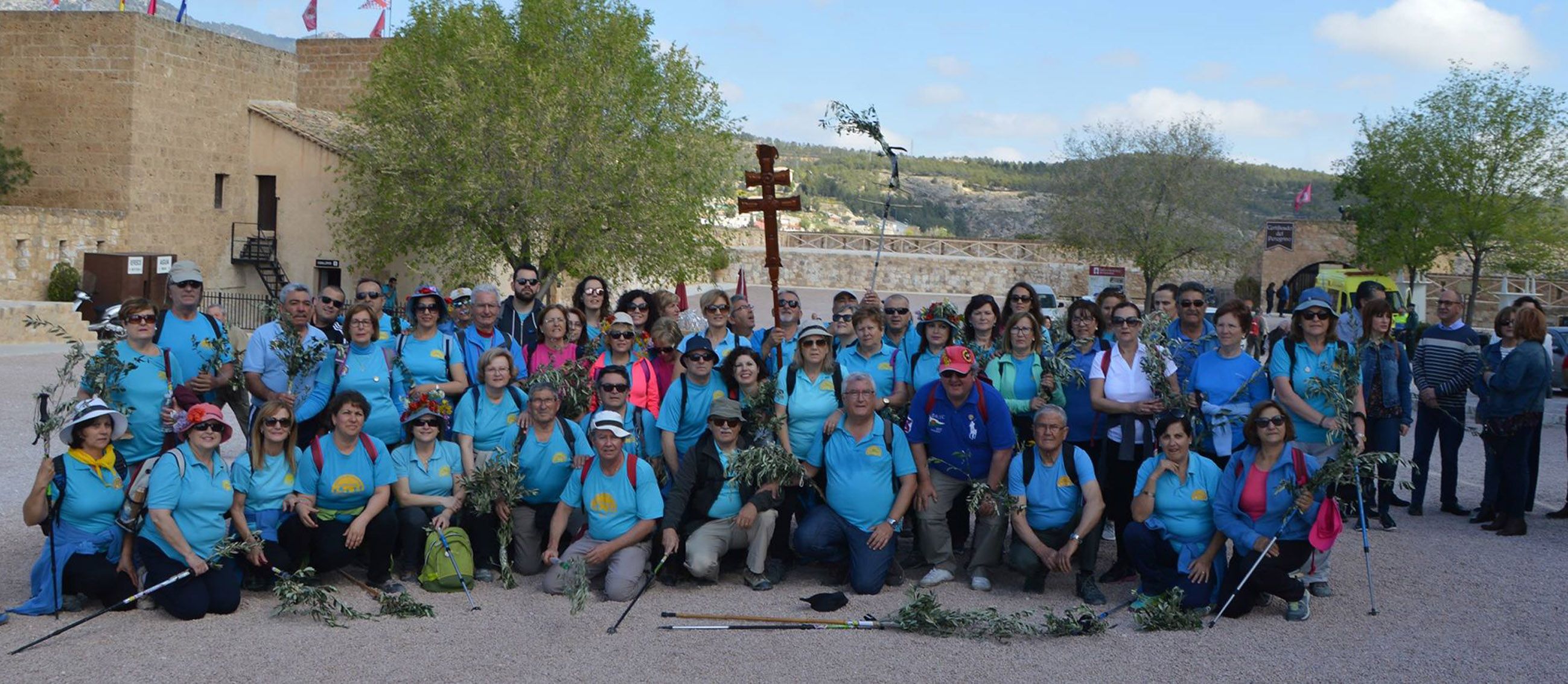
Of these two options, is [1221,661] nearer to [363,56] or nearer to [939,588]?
[939,588]

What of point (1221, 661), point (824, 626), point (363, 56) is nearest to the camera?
point (1221, 661)

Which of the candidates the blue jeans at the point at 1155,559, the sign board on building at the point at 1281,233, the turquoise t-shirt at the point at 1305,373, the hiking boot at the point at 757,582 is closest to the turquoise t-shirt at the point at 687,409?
the hiking boot at the point at 757,582

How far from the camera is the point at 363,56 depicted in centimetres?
3497

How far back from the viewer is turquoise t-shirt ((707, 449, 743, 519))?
7.85 meters

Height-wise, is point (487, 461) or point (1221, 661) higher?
point (487, 461)

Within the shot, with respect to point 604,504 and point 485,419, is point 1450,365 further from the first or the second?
point 485,419

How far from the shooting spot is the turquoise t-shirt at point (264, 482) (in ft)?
23.5

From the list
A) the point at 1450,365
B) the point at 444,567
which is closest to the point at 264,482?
the point at 444,567

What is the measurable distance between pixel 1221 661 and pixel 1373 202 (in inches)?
1088

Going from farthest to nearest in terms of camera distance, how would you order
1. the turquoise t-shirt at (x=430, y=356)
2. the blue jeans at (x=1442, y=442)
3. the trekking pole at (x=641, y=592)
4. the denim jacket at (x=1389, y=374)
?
the blue jeans at (x=1442, y=442), the denim jacket at (x=1389, y=374), the turquoise t-shirt at (x=430, y=356), the trekking pole at (x=641, y=592)

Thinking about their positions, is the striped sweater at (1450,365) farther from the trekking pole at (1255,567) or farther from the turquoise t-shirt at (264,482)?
the turquoise t-shirt at (264,482)

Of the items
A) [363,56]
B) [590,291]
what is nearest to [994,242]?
[363,56]

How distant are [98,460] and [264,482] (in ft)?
2.78

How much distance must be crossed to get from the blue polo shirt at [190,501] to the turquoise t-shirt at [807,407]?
10.5ft
